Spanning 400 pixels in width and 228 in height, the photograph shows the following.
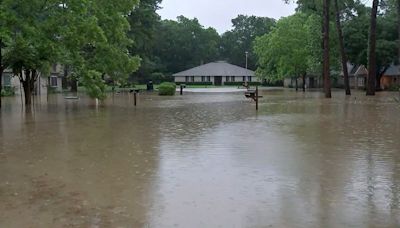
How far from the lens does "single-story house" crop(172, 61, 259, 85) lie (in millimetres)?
111375

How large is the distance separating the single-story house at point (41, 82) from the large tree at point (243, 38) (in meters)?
69.3

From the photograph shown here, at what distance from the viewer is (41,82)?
197ft

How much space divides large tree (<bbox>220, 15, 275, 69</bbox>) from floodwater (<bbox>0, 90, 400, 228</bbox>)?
115m

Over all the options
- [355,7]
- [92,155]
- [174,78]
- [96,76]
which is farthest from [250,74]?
[92,155]

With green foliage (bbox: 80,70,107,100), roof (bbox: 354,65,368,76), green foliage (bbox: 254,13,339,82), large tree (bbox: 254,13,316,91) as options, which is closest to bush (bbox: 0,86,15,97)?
green foliage (bbox: 80,70,107,100)

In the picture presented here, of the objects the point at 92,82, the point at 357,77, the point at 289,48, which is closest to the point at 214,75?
the point at 357,77

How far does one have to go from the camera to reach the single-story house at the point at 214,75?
4385 inches

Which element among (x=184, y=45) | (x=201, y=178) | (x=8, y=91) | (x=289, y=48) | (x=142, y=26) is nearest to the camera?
(x=201, y=178)

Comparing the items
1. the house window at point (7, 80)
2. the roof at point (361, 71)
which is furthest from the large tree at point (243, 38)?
the house window at point (7, 80)

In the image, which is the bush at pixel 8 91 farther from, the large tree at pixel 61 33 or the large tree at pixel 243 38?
the large tree at pixel 243 38

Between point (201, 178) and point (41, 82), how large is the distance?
54475 mm

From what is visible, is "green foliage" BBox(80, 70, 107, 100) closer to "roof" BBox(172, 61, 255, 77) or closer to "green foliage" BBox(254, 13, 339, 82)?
"green foliage" BBox(254, 13, 339, 82)

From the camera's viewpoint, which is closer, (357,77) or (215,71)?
(357,77)

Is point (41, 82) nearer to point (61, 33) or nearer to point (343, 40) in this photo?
point (343, 40)
